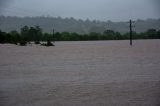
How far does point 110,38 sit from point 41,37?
61.8 feet

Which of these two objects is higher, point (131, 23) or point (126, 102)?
point (131, 23)

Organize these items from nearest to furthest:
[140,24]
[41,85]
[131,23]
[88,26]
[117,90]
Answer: [117,90] < [41,85] < [131,23] < [140,24] < [88,26]

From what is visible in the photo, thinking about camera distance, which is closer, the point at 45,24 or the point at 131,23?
the point at 131,23

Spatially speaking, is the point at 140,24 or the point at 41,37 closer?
the point at 41,37

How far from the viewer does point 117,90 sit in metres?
6.39

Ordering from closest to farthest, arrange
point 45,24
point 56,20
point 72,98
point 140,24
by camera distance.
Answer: point 72,98 → point 140,24 → point 45,24 → point 56,20

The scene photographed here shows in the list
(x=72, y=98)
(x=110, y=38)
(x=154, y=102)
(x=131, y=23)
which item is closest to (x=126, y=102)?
(x=154, y=102)

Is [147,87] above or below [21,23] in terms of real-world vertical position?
below

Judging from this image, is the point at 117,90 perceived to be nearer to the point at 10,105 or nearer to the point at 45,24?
the point at 10,105

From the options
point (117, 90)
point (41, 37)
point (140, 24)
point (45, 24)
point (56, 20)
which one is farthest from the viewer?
point (56, 20)

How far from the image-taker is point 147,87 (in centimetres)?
664

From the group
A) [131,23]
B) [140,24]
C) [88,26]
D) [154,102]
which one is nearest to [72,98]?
[154,102]

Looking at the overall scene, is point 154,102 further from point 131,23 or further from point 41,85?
point 131,23

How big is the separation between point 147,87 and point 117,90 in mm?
738
